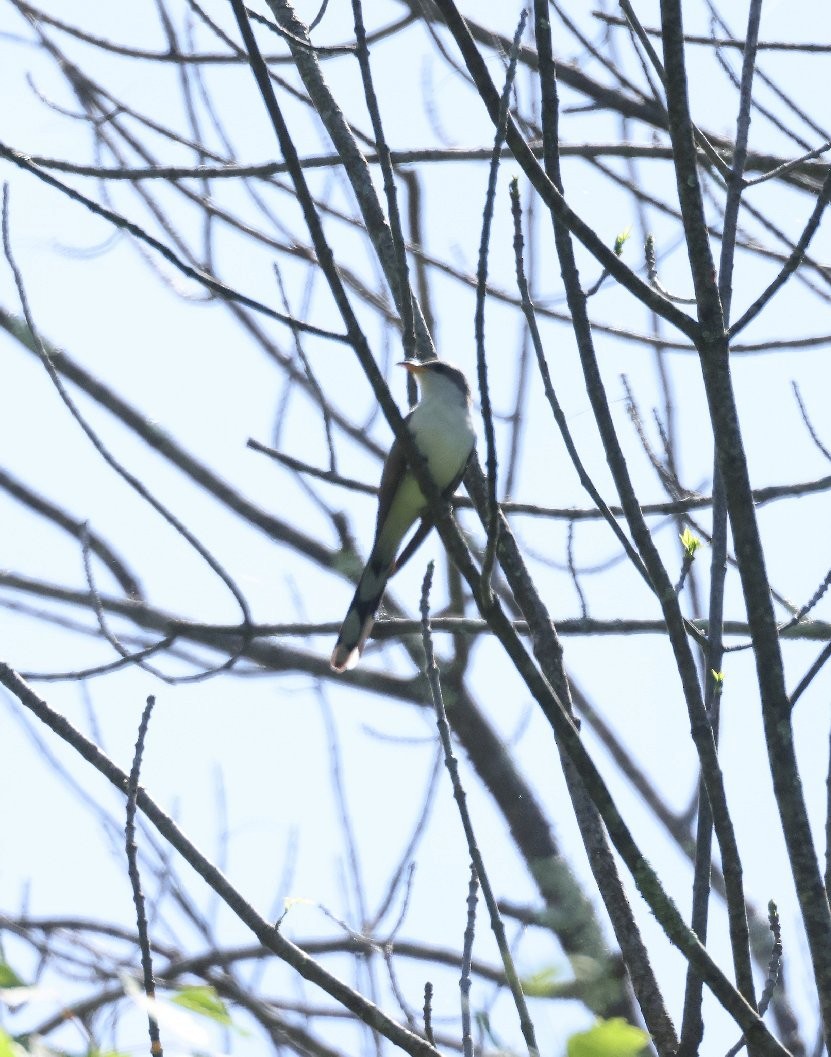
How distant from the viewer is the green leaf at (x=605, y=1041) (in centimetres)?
126

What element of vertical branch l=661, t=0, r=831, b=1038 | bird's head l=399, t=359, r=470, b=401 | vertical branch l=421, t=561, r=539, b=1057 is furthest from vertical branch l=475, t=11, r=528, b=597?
bird's head l=399, t=359, r=470, b=401

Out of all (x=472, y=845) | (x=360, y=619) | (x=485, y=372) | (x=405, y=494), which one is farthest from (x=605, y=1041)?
(x=405, y=494)

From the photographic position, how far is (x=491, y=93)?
8.64 feet

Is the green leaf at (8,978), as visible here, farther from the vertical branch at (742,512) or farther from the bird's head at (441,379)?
the bird's head at (441,379)

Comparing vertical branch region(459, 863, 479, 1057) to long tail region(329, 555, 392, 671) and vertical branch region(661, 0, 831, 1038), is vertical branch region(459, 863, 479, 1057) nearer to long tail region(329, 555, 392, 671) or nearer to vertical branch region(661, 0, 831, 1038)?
vertical branch region(661, 0, 831, 1038)

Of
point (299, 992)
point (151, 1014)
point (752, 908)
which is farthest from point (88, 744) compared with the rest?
point (752, 908)

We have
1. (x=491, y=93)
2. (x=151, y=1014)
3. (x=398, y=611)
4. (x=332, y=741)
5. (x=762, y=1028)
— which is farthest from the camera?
(x=398, y=611)

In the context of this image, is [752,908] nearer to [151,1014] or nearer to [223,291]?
[223,291]

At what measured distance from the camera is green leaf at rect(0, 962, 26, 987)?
4.15 feet

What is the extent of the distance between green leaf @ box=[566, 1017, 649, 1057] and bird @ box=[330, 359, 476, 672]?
3.54 m

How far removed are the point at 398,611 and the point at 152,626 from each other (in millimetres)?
1305

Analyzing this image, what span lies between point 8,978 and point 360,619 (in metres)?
3.73

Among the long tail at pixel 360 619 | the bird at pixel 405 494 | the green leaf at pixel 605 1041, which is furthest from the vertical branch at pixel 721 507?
the long tail at pixel 360 619

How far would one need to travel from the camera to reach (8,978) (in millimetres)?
1268
